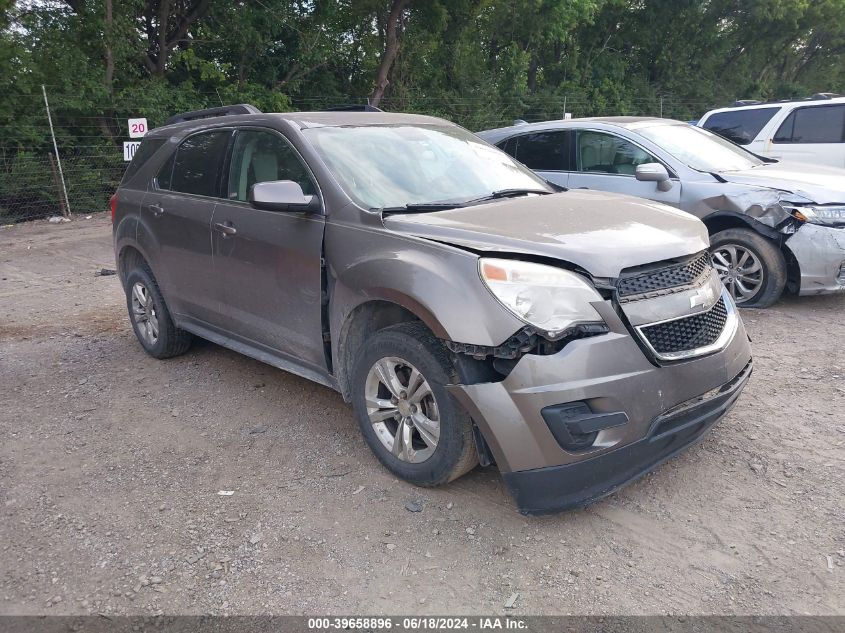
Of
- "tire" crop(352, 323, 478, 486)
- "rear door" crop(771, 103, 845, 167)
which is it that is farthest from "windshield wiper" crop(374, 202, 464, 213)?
"rear door" crop(771, 103, 845, 167)

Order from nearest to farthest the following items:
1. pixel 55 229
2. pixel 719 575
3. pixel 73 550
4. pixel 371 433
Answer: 1. pixel 719 575
2. pixel 73 550
3. pixel 371 433
4. pixel 55 229

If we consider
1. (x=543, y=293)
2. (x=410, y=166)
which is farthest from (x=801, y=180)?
(x=543, y=293)

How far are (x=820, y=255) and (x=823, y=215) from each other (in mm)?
338

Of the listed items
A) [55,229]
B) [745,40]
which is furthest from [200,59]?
[745,40]

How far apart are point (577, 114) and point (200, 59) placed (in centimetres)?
1176

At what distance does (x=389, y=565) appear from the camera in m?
2.90

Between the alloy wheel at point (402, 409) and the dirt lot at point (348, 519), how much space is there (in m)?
0.22

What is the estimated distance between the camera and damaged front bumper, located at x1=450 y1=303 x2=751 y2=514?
2.84 meters

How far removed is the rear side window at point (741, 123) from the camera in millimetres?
9984

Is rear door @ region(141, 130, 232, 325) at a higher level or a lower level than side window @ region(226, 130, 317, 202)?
lower

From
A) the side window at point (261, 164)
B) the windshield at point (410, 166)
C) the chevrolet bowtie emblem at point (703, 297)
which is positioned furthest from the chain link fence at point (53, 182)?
the chevrolet bowtie emblem at point (703, 297)

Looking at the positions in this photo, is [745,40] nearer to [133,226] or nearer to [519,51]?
[519,51]

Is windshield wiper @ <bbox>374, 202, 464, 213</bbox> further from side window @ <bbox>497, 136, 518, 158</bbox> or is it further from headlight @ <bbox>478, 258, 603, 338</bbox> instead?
side window @ <bbox>497, 136, 518, 158</bbox>

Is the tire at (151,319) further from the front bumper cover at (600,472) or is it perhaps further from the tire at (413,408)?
the front bumper cover at (600,472)
